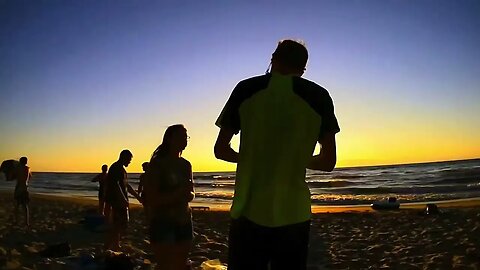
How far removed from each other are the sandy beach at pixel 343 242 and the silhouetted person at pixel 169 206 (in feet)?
8.67

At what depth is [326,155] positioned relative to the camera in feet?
A: 6.82

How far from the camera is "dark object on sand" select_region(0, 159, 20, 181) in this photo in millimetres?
10990

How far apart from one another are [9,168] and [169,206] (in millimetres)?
8801

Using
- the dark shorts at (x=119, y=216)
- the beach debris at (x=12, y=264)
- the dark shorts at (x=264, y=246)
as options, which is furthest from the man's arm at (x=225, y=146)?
the dark shorts at (x=119, y=216)

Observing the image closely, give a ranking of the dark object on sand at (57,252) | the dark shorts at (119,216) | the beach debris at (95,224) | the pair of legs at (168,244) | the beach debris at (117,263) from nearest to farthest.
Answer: the pair of legs at (168,244) → the beach debris at (117,263) → the dark object on sand at (57,252) → the dark shorts at (119,216) → the beach debris at (95,224)

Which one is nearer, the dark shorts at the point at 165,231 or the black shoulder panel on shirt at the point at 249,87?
the black shoulder panel on shirt at the point at 249,87

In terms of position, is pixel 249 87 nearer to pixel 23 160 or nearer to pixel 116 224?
pixel 116 224

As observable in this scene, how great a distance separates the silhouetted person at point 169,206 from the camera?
3883 mm

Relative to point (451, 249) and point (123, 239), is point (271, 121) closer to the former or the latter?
point (451, 249)

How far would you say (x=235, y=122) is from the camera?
199 cm

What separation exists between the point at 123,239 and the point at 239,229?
8.30m

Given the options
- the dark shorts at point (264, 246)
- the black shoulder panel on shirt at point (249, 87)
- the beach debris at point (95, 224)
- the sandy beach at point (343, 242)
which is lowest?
the sandy beach at point (343, 242)

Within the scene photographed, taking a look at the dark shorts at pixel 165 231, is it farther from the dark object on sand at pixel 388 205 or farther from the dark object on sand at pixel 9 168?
the dark object on sand at pixel 388 205

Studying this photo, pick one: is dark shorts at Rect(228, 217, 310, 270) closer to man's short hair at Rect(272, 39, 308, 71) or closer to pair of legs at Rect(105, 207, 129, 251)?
man's short hair at Rect(272, 39, 308, 71)
